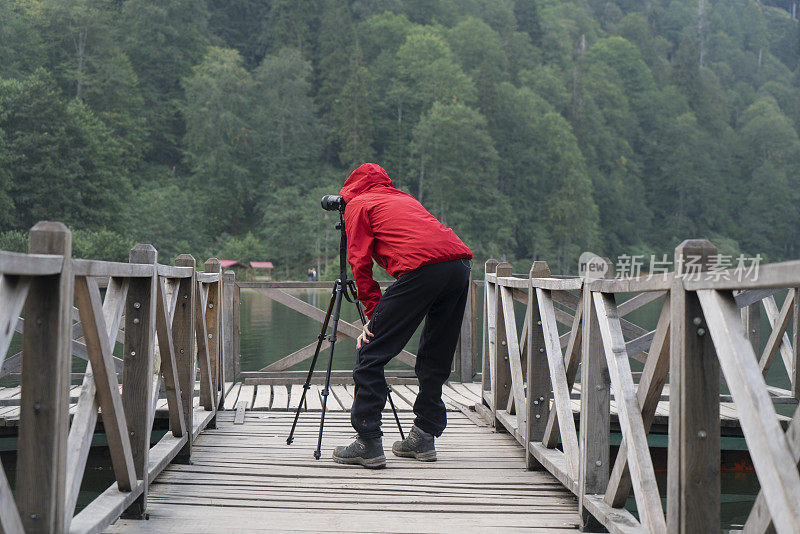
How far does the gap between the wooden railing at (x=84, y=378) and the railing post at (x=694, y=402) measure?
1560mm

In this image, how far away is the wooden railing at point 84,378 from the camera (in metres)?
2.04

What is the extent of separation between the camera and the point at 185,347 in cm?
422

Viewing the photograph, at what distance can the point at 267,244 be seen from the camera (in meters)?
45.3

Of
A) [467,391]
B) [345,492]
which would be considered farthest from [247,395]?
[345,492]

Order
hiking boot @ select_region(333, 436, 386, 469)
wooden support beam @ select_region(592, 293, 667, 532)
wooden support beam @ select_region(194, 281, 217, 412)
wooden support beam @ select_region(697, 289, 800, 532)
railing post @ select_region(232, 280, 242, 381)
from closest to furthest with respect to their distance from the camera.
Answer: wooden support beam @ select_region(697, 289, 800, 532) < wooden support beam @ select_region(592, 293, 667, 532) < hiking boot @ select_region(333, 436, 386, 469) < wooden support beam @ select_region(194, 281, 217, 412) < railing post @ select_region(232, 280, 242, 381)

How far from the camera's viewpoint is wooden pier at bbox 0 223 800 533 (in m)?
1.99

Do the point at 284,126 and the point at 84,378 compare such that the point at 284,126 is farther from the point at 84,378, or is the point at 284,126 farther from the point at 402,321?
the point at 84,378

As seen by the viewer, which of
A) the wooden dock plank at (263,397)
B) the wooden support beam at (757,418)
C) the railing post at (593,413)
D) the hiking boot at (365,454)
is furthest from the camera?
the wooden dock plank at (263,397)

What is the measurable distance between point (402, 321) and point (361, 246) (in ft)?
1.29

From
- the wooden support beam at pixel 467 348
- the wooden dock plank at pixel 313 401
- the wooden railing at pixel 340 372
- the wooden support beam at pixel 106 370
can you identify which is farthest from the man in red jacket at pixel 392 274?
the wooden support beam at pixel 467 348

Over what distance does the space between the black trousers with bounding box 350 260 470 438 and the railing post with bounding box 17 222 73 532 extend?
1913 millimetres

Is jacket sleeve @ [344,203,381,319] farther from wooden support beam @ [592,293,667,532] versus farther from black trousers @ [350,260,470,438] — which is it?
wooden support beam @ [592,293,667,532]

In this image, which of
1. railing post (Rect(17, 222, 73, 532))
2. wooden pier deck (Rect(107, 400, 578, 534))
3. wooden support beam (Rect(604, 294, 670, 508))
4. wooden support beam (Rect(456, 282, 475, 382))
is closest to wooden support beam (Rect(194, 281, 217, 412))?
wooden pier deck (Rect(107, 400, 578, 534))

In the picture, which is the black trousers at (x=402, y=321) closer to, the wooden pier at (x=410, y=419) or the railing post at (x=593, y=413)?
the wooden pier at (x=410, y=419)
